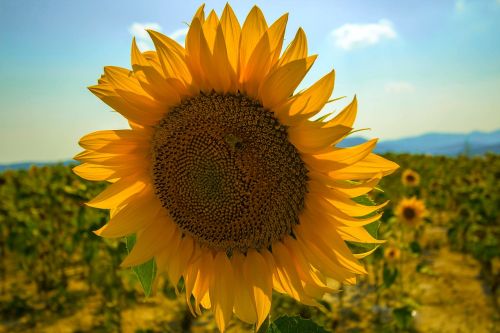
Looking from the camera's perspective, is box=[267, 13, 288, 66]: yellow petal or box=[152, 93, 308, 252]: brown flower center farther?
box=[152, 93, 308, 252]: brown flower center

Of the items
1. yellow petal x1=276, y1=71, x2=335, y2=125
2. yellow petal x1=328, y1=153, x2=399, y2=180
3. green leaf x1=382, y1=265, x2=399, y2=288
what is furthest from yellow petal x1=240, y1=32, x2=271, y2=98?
green leaf x1=382, y1=265, x2=399, y2=288

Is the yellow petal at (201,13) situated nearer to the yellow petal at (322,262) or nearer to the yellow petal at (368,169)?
the yellow petal at (368,169)

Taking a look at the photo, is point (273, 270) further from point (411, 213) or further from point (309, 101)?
point (411, 213)

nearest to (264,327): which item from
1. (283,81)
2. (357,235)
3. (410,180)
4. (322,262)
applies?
(322,262)

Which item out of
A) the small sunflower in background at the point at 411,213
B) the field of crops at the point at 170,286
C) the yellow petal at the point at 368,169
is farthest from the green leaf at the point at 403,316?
the yellow petal at the point at 368,169

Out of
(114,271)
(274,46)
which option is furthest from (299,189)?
(114,271)

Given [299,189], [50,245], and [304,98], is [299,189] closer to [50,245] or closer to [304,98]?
[304,98]

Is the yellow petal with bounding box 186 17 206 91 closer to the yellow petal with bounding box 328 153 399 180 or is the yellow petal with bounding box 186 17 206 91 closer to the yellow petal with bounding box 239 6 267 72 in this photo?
the yellow petal with bounding box 239 6 267 72
